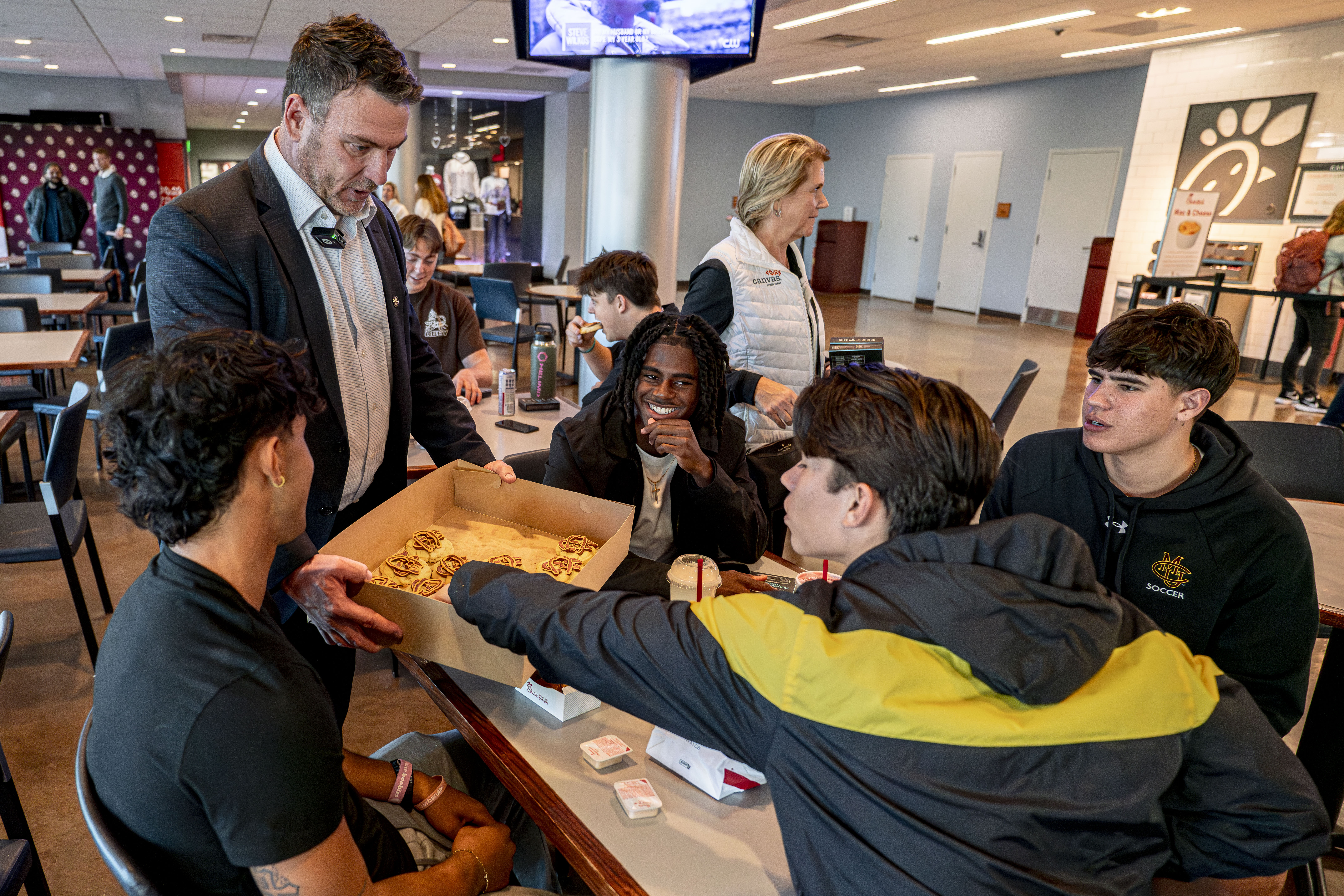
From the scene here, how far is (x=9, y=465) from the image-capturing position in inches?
202

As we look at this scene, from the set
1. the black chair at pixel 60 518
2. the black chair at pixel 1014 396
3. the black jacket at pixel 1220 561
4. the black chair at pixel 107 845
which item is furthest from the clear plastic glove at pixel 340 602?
the black chair at pixel 1014 396

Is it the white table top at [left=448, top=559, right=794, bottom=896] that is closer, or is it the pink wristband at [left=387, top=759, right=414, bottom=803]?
the white table top at [left=448, top=559, right=794, bottom=896]

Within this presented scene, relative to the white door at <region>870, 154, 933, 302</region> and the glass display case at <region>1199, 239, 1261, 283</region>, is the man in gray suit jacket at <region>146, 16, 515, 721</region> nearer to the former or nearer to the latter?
the glass display case at <region>1199, 239, 1261, 283</region>

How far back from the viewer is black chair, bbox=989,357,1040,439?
3.74 metres

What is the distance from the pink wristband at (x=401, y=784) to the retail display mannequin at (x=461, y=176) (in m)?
14.3

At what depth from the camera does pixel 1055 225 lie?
12.1 metres

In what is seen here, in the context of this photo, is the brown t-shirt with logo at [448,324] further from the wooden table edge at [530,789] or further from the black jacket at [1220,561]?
the black jacket at [1220,561]

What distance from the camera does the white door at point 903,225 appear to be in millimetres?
14398

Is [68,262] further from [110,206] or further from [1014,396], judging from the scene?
[1014,396]

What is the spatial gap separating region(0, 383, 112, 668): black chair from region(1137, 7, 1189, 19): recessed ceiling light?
29.0 ft

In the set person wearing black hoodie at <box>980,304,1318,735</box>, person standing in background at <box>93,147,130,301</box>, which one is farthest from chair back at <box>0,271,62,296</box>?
person wearing black hoodie at <box>980,304,1318,735</box>

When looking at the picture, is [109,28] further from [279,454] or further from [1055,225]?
[1055,225]

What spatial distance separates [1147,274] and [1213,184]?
1131 millimetres

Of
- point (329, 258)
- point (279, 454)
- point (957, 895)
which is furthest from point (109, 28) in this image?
point (957, 895)
